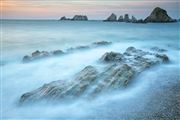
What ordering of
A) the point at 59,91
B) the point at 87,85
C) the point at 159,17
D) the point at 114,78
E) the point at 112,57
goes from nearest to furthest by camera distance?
the point at 59,91 → the point at 87,85 → the point at 114,78 → the point at 112,57 → the point at 159,17

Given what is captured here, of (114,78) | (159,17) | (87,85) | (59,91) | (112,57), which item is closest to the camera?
(59,91)

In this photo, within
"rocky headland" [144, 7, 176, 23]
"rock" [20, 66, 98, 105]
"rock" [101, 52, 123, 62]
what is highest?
"rocky headland" [144, 7, 176, 23]

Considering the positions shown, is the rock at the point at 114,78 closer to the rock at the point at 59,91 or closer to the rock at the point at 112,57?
the rock at the point at 59,91

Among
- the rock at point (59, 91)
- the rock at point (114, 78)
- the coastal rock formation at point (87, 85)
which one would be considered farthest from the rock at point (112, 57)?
the rock at point (59, 91)

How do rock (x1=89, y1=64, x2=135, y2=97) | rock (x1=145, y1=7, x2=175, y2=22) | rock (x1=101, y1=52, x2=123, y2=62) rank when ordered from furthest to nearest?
rock (x1=145, y1=7, x2=175, y2=22) < rock (x1=101, y1=52, x2=123, y2=62) < rock (x1=89, y1=64, x2=135, y2=97)

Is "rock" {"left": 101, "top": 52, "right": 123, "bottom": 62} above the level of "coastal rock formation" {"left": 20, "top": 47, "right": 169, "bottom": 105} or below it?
above

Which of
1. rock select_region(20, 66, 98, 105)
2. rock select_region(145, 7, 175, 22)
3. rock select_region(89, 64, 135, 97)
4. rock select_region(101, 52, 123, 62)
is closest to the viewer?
rock select_region(20, 66, 98, 105)

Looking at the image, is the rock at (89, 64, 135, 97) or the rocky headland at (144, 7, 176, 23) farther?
the rocky headland at (144, 7, 176, 23)

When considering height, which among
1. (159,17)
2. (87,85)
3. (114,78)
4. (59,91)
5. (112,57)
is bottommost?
(59,91)

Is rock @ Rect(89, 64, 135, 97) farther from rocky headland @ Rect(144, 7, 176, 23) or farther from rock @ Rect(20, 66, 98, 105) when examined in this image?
rocky headland @ Rect(144, 7, 176, 23)

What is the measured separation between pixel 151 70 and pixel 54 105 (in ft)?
25.6

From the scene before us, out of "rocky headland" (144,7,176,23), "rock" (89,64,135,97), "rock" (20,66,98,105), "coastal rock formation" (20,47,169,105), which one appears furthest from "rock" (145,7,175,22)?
"rock" (20,66,98,105)

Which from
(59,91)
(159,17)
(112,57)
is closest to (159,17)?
(159,17)

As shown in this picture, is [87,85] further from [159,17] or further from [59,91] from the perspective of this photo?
[159,17]
